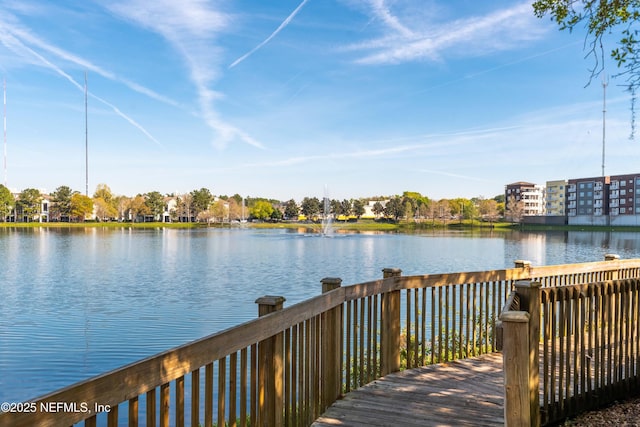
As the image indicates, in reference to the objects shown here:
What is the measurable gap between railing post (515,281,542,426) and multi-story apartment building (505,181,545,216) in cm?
13912

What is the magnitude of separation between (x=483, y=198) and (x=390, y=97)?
109463 mm

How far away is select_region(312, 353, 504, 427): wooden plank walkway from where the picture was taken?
436 cm

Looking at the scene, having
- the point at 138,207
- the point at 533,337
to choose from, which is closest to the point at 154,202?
the point at 138,207

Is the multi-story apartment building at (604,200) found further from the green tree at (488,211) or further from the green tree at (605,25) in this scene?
the green tree at (605,25)

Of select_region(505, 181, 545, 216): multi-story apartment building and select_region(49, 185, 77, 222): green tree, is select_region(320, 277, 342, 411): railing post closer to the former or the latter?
select_region(49, 185, 77, 222): green tree

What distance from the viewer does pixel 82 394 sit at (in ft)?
5.80

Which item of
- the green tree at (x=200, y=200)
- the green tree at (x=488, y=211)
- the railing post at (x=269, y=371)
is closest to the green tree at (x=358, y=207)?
the green tree at (x=488, y=211)

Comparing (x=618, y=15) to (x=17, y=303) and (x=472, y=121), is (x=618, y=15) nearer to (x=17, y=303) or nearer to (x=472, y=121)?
(x=17, y=303)

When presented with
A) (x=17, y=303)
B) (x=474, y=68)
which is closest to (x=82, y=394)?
(x=17, y=303)

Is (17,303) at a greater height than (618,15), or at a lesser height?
lesser

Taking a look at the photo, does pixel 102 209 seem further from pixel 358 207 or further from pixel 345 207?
pixel 358 207

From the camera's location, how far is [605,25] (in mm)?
6164

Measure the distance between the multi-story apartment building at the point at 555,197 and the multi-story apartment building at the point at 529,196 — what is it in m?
8.98

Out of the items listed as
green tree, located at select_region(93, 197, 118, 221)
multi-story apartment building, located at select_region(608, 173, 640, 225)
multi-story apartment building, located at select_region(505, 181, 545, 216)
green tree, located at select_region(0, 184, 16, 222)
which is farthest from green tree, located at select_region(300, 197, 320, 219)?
green tree, located at select_region(0, 184, 16, 222)
